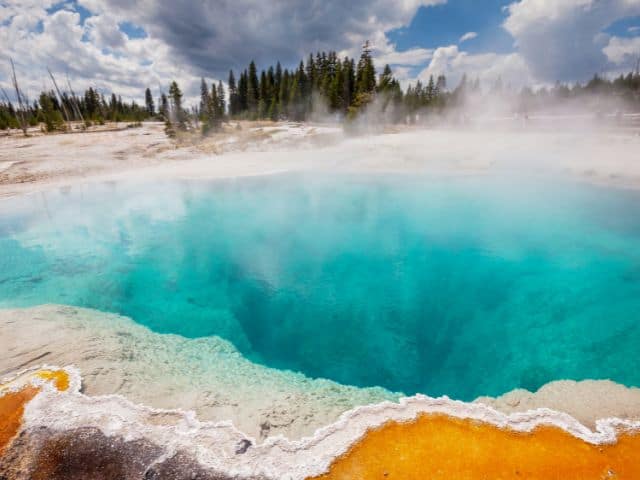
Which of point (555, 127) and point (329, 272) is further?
point (555, 127)

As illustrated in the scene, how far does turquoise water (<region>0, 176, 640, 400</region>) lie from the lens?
249 inches

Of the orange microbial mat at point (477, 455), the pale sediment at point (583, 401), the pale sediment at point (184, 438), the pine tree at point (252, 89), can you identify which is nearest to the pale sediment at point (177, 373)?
the pale sediment at point (184, 438)

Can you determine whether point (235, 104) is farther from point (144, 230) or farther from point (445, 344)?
point (445, 344)

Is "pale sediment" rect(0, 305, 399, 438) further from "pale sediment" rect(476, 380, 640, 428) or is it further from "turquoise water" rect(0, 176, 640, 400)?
"pale sediment" rect(476, 380, 640, 428)

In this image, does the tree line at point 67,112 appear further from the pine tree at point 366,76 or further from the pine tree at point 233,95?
the pine tree at point 366,76

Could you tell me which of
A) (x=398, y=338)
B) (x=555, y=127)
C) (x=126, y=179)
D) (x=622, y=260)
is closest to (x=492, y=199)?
(x=622, y=260)

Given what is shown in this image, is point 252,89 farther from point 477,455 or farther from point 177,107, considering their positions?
point 477,455

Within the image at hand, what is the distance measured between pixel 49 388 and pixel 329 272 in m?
6.52

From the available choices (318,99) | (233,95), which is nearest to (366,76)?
(318,99)

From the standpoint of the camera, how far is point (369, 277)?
9.16 meters

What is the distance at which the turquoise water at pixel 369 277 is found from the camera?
249 inches

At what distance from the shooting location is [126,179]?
2045 centimetres

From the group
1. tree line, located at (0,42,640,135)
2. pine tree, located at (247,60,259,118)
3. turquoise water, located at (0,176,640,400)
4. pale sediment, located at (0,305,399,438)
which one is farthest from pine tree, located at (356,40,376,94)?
pale sediment, located at (0,305,399,438)

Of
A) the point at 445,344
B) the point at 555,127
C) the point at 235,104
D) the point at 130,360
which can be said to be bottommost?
the point at 445,344
